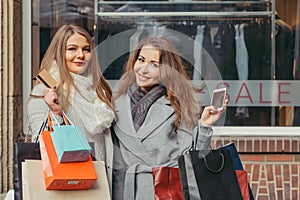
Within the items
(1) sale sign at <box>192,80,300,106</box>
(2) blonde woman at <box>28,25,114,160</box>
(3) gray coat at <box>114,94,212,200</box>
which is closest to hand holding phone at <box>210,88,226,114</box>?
(3) gray coat at <box>114,94,212,200</box>

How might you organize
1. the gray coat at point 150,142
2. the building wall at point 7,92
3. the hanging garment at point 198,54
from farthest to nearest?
the building wall at point 7,92 < the hanging garment at point 198,54 < the gray coat at point 150,142

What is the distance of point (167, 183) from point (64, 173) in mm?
534

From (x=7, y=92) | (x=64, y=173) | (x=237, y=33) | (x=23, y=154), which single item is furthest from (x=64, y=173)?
(x=237, y=33)

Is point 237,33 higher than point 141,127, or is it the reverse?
point 237,33

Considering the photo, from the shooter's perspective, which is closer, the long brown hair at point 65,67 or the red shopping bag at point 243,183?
the red shopping bag at point 243,183

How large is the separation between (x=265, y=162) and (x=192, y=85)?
8.03 feet

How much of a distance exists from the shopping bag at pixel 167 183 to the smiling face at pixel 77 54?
2.22 ft

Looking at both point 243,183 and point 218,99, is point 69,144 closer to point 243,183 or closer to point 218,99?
point 218,99

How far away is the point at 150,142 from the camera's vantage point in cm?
359

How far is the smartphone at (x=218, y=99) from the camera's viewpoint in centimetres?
362

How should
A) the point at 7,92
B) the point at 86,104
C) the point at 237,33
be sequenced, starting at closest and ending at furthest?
1. the point at 86,104
2. the point at 7,92
3. the point at 237,33

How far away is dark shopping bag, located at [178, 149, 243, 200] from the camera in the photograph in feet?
11.6

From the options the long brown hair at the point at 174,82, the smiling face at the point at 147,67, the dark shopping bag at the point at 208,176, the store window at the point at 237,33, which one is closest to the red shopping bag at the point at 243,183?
the dark shopping bag at the point at 208,176

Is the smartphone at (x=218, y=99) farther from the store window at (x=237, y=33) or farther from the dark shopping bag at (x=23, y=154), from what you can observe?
the store window at (x=237, y=33)
